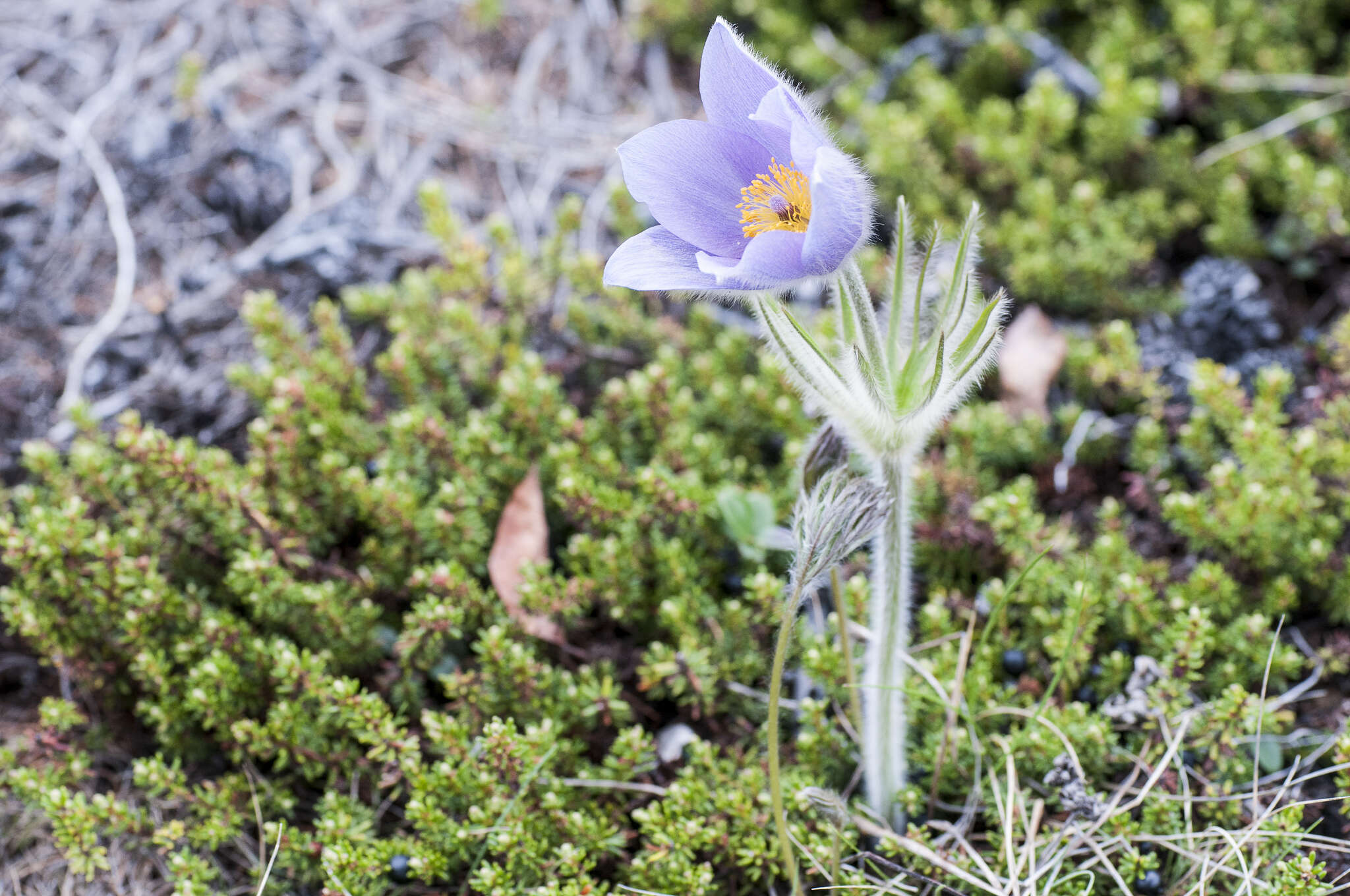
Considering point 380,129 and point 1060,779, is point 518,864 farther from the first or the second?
point 380,129

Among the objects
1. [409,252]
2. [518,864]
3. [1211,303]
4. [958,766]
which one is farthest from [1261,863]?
[409,252]

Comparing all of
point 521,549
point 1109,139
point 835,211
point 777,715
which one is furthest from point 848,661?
point 1109,139

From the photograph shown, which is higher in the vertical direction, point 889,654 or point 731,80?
point 731,80

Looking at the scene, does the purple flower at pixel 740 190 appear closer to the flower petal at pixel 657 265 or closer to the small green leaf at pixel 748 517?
the flower petal at pixel 657 265

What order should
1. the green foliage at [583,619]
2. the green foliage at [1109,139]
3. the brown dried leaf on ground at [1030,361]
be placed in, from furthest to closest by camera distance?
the green foliage at [1109,139], the brown dried leaf on ground at [1030,361], the green foliage at [583,619]

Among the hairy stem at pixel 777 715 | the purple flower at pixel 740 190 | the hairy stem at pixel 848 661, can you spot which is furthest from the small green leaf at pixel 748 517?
the purple flower at pixel 740 190

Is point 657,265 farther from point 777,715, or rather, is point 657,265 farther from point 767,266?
point 777,715

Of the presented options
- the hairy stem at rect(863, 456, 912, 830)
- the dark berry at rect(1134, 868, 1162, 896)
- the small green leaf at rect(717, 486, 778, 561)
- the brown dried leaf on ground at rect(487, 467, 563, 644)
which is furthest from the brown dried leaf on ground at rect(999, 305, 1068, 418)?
the brown dried leaf on ground at rect(487, 467, 563, 644)
